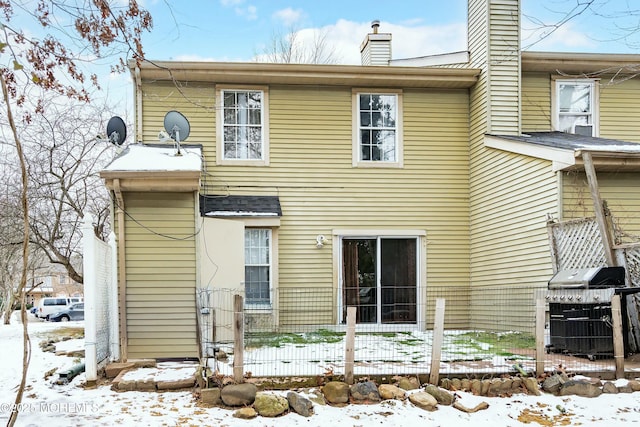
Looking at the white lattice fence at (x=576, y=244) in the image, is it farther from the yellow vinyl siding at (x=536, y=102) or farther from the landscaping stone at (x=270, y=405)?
the landscaping stone at (x=270, y=405)

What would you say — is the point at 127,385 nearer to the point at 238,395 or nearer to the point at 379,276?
the point at 238,395

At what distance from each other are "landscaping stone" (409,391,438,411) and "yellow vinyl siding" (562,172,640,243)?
436 centimetres

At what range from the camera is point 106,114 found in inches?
646

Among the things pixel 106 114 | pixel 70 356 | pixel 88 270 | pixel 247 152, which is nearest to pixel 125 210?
pixel 88 270

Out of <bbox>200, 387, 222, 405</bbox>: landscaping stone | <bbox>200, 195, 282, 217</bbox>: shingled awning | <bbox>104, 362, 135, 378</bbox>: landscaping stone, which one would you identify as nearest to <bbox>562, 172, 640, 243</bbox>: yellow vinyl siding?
<bbox>200, 195, 282, 217</bbox>: shingled awning

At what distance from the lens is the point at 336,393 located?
20.9ft

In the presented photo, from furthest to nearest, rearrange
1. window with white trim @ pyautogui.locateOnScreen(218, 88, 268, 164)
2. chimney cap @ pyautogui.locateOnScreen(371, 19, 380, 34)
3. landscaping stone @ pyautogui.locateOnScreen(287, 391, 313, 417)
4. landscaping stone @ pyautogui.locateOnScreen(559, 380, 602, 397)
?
1. chimney cap @ pyautogui.locateOnScreen(371, 19, 380, 34)
2. window with white trim @ pyautogui.locateOnScreen(218, 88, 268, 164)
3. landscaping stone @ pyautogui.locateOnScreen(559, 380, 602, 397)
4. landscaping stone @ pyautogui.locateOnScreen(287, 391, 313, 417)

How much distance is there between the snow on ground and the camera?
18.9 ft

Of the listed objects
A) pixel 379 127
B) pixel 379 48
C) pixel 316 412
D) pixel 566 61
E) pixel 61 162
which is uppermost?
pixel 379 48

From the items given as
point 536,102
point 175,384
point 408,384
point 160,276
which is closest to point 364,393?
point 408,384

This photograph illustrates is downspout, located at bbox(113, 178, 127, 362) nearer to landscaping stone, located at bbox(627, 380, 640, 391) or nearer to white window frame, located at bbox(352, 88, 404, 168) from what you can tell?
white window frame, located at bbox(352, 88, 404, 168)

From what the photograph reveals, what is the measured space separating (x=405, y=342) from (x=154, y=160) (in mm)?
4927

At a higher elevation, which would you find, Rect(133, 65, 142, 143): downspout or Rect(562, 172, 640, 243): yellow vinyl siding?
Rect(133, 65, 142, 143): downspout

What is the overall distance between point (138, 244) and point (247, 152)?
388 cm
